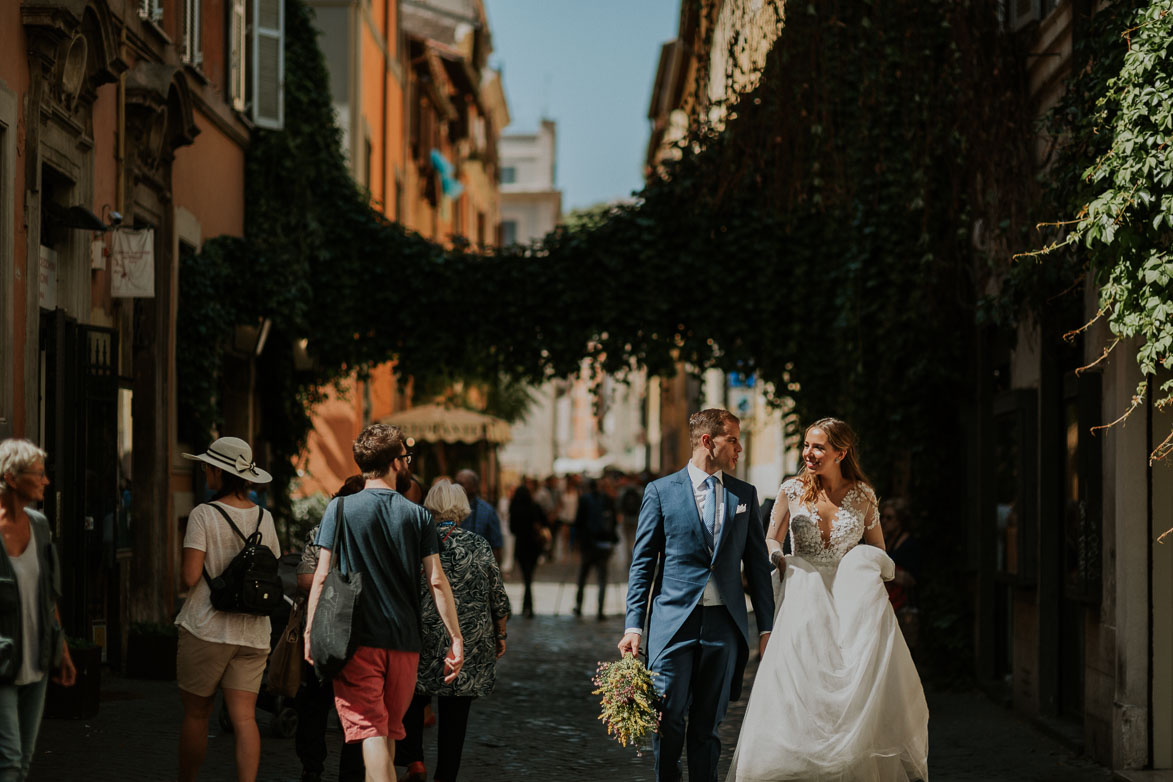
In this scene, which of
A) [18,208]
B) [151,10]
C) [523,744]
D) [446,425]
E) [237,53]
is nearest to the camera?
[523,744]

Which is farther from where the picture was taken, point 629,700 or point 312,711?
point 312,711

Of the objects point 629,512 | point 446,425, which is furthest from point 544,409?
point 446,425

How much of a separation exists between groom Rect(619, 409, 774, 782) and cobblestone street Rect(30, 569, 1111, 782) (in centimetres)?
173

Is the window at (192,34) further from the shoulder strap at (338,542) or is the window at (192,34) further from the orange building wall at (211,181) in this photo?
the shoulder strap at (338,542)

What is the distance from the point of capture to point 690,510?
771cm

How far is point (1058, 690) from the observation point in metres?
11.7

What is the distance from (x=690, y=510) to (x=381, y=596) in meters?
1.55

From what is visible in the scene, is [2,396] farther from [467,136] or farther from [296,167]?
[467,136]

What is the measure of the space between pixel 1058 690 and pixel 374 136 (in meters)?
19.3

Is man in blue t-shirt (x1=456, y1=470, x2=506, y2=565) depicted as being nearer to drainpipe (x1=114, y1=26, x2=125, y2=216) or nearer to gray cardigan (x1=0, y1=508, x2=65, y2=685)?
drainpipe (x1=114, y1=26, x2=125, y2=216)

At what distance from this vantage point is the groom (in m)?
7.66

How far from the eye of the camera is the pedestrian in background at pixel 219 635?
746 cm

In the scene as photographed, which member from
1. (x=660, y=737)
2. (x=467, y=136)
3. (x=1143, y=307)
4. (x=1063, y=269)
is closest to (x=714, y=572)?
(x=660, y=737)

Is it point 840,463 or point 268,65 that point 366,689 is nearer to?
point 840,463
